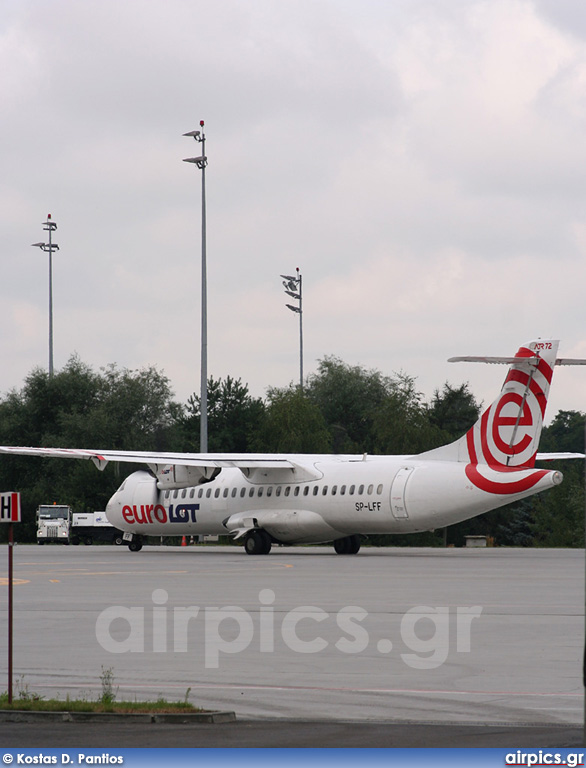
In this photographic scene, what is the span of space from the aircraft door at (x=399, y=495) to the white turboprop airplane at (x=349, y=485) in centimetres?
3

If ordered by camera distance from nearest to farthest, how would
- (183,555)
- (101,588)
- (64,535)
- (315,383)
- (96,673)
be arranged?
(96,673) → (101,588) → (183,555) → (64,535) → (315,383)

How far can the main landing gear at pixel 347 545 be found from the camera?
150ft

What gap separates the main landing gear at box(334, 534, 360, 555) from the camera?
45.8m

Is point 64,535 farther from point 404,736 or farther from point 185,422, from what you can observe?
point 404,736

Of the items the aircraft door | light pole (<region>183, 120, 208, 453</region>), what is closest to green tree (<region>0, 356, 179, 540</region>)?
light pole (<region>183, 120, 208, 453</region>)

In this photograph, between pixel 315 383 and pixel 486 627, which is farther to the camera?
pixel 315 383

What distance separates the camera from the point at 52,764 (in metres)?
8.64

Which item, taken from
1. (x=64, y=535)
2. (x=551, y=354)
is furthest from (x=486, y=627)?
(x=64, y=535)

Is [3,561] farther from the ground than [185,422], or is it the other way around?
[185,422]

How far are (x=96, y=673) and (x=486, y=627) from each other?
6496mm

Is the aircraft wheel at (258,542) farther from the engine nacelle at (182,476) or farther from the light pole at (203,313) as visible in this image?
the light pole at (203,313)

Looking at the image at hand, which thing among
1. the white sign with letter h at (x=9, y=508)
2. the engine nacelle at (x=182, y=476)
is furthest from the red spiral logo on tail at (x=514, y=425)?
the white sign with letter h at (x=9, y=508)

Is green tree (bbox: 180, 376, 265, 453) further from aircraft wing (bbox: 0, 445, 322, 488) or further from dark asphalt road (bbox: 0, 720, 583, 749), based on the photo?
dark asphalt road (bbox: 0, 720, 583, 749)

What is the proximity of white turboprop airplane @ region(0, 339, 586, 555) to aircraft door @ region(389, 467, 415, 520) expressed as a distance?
0.03 meters
